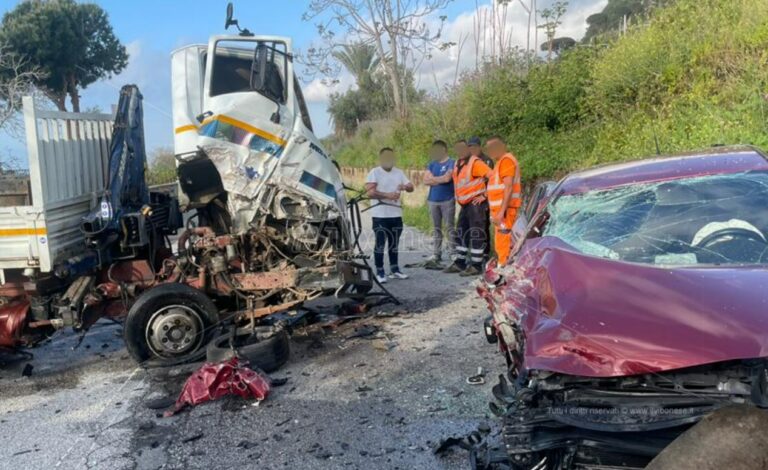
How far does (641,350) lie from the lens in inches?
89.4

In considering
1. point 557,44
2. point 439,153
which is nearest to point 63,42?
point 557,44

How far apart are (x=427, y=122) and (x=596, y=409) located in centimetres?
1635

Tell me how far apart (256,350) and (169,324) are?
91cm

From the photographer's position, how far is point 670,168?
152 inches

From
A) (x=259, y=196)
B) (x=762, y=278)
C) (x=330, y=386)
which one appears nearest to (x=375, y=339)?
(x=330, y=386)

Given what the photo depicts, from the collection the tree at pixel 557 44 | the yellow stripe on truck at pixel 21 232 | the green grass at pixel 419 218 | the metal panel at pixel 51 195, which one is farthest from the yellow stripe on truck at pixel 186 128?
the tree at pixel 557 44

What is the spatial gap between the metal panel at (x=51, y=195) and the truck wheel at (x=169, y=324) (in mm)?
840

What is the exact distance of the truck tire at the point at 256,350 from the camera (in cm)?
504

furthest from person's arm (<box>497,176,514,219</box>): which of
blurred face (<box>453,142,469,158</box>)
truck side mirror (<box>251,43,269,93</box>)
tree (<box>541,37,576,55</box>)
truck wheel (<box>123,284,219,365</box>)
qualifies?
tree (<box>541,37,576,55</box>)

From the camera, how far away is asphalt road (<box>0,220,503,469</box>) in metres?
3.82

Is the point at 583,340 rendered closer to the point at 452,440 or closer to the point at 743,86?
the point at 452,440

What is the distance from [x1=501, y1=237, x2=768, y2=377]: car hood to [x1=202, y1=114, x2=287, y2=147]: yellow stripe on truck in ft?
10.6

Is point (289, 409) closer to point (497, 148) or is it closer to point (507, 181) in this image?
point (507, 181)

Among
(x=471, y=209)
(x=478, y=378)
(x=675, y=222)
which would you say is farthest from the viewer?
(x=471, y=209)
